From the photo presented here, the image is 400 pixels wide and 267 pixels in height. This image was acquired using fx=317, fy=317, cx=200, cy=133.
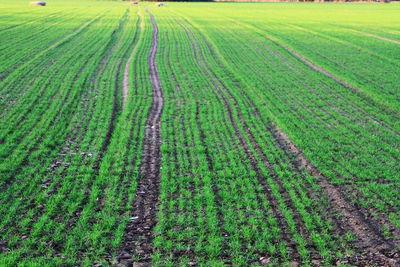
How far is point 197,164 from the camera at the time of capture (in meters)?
12.3

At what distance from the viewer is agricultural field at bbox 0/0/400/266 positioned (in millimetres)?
8289

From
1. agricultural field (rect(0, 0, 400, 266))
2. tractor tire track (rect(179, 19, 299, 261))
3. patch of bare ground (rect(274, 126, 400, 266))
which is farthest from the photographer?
tractor tire track (rect(179, 19, 299, 261))

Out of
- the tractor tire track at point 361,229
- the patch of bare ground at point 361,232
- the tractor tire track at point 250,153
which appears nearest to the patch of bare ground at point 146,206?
the tractor tire track at point 250,153

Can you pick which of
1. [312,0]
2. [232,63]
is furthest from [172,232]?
[312,0]

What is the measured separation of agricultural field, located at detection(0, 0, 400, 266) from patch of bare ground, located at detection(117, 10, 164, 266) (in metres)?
0.05

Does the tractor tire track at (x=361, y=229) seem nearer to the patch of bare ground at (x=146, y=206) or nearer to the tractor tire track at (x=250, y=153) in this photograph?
the tractor tire track at (x=250, y=153)

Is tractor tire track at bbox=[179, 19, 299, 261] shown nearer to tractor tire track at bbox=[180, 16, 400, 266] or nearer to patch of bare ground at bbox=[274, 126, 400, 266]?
tractor tire track at bbox=[180, 16, 400, 266]

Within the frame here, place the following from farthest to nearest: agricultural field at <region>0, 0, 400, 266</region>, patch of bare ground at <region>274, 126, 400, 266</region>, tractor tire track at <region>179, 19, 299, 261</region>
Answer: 1. tractor tire track at <region>179, 19, 299, 261</region>
2. agricultural field at <region>0, 0, 400, 266</region>
3. patch of bare ground at <region>274, 126, 400, 266</region>

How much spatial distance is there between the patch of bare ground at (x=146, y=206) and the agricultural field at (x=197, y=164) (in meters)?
0.05

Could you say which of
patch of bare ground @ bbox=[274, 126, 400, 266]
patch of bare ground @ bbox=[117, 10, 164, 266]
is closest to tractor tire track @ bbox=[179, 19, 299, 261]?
patch of bare ground @ bbox=[274, 126, 400, 266]

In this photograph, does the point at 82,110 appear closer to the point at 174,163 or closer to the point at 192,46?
the point at 174,163

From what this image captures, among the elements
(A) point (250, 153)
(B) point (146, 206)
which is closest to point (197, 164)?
(A) point (250, 153)

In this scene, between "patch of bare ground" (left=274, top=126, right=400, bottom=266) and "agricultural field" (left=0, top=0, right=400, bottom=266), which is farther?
"agricultural field" (left=0, top=0, right=400, bottom=266)

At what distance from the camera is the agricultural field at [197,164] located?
8289 millimetres
